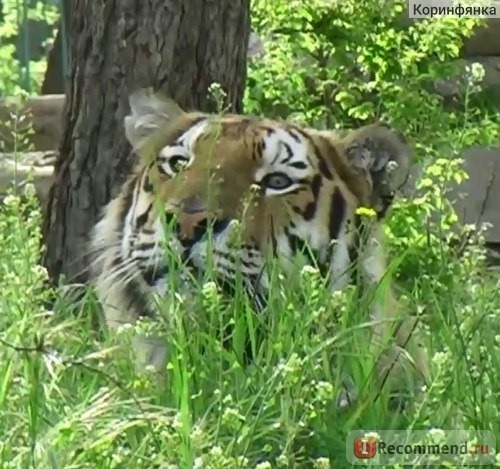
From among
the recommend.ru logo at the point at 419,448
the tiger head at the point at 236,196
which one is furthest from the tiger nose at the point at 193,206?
the recommend.ru logo at the point at 419,448

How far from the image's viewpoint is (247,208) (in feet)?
10.3

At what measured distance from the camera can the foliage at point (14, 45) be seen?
893 centimetres

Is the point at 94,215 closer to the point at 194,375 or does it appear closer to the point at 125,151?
the point at 125,151

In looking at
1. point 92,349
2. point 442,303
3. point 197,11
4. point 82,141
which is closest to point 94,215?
point 82,141

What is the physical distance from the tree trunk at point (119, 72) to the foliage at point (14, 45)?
13.5 feet

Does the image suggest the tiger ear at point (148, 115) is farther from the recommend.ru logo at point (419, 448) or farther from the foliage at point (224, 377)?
the recommend.ru logo at point (419, 448)

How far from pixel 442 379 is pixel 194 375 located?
1.75 feet

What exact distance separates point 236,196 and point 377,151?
1.38ft

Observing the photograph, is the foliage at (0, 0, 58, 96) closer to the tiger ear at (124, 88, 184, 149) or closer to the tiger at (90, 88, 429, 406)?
the tiger ear at (124, 88, 184, 149)

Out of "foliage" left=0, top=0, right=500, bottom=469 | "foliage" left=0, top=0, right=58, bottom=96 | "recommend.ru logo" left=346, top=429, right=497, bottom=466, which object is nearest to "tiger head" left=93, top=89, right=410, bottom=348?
"foliage" left=0, top=0, right=500, bottom=469

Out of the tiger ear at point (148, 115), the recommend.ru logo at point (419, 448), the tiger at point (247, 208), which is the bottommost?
the recommend.ru logo at point (419, 448)

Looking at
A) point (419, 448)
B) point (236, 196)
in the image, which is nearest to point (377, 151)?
point (236, 196)

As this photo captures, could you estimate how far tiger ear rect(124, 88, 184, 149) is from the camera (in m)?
3.64

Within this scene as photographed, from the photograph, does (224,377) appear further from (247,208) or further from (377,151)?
(377,151)
